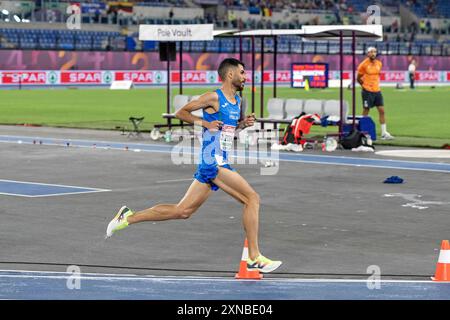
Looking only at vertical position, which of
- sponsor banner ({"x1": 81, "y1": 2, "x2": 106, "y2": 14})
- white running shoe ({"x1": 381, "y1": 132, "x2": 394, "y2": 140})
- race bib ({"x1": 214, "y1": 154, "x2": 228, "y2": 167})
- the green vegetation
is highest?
sponsor banner ({"x1": 81, "y1": 2, "x2": 106, "y2": 14})

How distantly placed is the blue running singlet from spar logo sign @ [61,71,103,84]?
54.9 meters

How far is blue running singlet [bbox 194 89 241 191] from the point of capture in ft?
35.0

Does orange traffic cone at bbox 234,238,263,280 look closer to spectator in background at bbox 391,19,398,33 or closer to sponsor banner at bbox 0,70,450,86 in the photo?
sponsor banner at bbox 0,70,450,86

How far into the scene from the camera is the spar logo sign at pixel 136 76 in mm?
67000

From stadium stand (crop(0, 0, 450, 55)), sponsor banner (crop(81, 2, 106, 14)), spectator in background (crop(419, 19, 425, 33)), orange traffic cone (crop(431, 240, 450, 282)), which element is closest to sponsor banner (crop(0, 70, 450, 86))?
stadium stand (crop(0, 0, 450, 55))

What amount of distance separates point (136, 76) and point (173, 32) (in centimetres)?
3929

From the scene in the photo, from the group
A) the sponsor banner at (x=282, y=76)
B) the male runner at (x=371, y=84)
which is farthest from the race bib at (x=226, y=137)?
the sponsor banner at (x=282, y=76)

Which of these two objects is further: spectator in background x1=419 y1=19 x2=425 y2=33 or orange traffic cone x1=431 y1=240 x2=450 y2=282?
spectator in background x1=419 y1=19 x2=425 y2=33

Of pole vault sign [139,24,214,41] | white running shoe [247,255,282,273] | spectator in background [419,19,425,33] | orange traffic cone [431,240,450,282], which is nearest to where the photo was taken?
orange traffic cone [431,240,450,282]

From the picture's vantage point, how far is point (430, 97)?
52562 mm

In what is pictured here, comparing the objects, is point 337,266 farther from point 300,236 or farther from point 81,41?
point 81,41

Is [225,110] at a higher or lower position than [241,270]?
higher
